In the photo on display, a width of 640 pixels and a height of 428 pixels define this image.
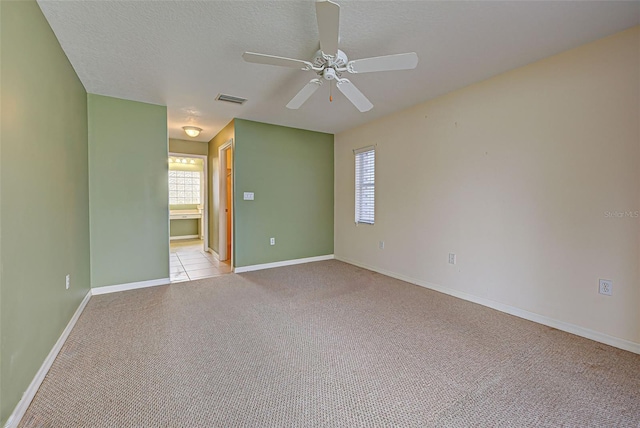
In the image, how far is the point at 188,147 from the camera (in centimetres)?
568

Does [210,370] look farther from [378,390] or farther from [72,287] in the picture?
[72,287]

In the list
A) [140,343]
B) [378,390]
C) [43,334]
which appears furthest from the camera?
[140,343]

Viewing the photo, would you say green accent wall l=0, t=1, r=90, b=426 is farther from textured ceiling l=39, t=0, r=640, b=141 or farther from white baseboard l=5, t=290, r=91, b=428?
textured ceiling l=39, t=0, r=640, b=141

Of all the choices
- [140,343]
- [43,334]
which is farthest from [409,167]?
[43,334]

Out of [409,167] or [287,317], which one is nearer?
[287,317]

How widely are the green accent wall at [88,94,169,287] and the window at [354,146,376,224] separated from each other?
291cm

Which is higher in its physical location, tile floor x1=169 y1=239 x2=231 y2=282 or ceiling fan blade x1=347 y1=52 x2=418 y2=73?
ceiling fan blade x1=347 y1=52 x2=418 y2=73

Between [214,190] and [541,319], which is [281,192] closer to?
[214,190]

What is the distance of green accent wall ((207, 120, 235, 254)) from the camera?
5.23 meters

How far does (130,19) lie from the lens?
6.34 feet

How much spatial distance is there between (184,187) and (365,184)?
18.5 feet

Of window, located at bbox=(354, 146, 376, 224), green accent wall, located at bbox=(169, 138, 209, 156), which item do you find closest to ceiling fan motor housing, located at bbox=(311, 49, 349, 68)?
window, located at bbox=(354, 146, 376, 224)

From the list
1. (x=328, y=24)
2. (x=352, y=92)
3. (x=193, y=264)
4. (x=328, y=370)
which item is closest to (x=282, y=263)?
(x=193, y=264)

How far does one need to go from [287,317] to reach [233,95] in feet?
8.46
